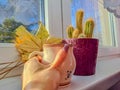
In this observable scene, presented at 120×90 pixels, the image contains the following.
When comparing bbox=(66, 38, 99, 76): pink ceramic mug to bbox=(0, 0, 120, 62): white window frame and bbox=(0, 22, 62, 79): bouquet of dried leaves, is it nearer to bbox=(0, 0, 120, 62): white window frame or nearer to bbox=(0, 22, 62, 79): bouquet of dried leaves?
bbox=(0, 22, 62, 79): bouquet of dried leaves

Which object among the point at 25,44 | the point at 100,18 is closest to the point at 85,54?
the point at 25,44

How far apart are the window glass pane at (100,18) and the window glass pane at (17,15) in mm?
242

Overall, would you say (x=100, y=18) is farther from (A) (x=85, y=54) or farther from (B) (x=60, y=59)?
(B) (x=60, y=59)

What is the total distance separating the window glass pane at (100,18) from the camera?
1.13 metres

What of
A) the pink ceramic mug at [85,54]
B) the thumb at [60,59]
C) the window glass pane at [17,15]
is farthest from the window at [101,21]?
the thumb at [60,59]

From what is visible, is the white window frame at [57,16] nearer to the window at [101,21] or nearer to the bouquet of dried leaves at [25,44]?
the window at [101,21]

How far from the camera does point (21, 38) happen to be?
0.55 metres

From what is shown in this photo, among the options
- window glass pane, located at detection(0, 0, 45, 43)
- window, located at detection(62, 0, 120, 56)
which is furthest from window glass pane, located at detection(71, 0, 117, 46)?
window glass pane, located at detection(0, 0, 45, 43)

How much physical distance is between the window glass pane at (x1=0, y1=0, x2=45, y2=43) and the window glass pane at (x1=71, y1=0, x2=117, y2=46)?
0.79 ft

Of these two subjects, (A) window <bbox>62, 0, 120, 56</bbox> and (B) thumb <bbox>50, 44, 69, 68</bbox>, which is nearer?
(B) thumb <bbox>50, 44, 69, 68</bbox>

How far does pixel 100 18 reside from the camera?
143 cm

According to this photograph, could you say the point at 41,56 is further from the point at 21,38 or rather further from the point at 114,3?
the point at 114,3

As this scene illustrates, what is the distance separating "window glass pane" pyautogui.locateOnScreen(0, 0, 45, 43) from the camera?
2.09 ft

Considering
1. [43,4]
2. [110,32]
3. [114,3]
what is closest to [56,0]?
[43,4]
